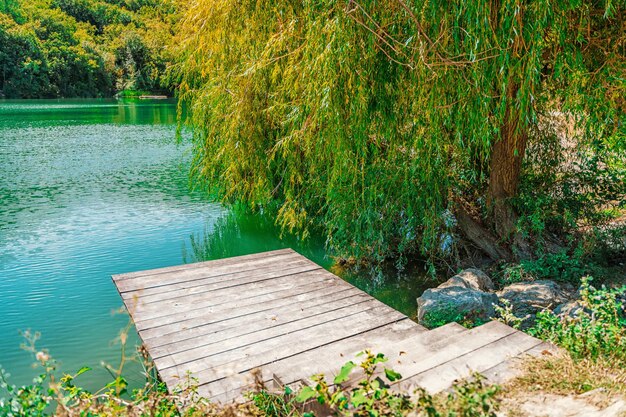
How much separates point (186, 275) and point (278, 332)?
4.39ft

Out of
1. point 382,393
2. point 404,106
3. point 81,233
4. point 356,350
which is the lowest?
point 81,233

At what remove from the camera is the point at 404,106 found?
14.8ft

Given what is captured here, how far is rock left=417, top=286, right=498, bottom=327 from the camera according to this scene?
13.6ft

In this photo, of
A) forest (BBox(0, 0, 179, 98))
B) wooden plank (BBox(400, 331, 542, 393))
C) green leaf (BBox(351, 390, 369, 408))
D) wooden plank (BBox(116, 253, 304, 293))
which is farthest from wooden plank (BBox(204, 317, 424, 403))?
forest (BBox(0, 0, 179, 98))

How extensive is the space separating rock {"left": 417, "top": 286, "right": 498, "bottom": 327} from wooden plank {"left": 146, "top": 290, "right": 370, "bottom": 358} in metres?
0.63

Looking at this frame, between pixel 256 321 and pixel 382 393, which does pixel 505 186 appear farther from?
pixel 382 393

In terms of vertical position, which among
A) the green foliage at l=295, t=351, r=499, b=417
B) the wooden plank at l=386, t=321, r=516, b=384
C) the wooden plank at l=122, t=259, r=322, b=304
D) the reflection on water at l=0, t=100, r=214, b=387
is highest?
the green foliage at l=295, t=351, r=499, b=417

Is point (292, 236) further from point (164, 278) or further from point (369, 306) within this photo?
point (369, 306)

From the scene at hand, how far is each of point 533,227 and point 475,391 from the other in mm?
3742

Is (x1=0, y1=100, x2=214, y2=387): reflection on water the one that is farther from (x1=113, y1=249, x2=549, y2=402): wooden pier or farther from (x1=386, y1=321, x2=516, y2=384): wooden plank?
(x1=386, y1=321, x2=516, y2=384): wooden plank

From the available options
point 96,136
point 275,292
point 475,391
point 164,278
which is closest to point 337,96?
point 275,292

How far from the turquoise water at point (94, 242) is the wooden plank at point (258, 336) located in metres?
0.96

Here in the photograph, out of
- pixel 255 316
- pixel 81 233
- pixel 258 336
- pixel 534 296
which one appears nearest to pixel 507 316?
pixel 534 296

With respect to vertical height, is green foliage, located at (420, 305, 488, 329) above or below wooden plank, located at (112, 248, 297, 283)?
below
